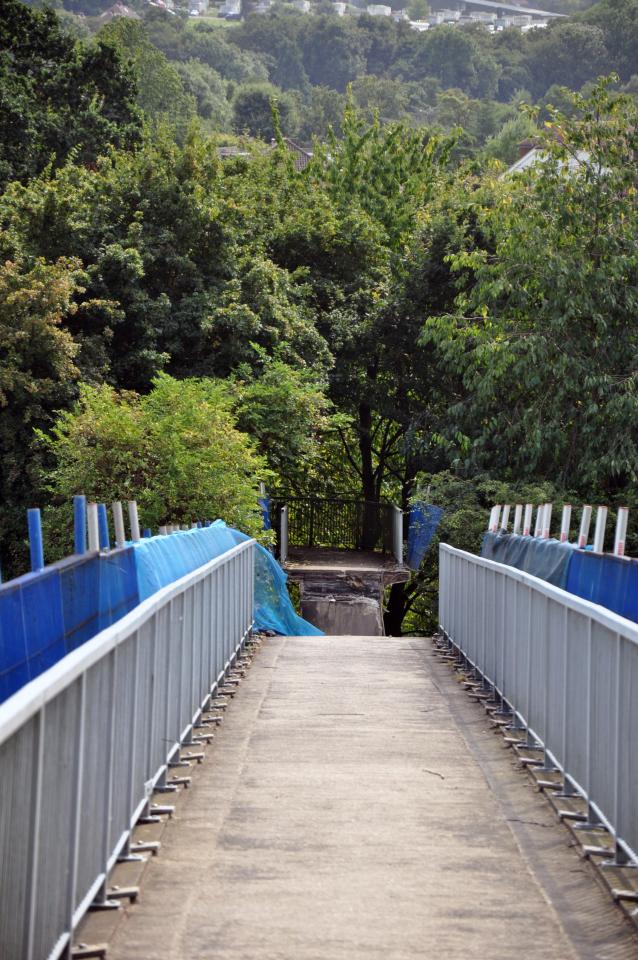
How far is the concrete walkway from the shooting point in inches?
A: 214

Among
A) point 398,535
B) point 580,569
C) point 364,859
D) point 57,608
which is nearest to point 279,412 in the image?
point 398,535

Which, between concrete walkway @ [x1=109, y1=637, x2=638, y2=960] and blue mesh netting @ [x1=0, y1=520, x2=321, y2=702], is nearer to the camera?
concrete walkway @ [x1=109, y1=637, x2=638, y2=960]

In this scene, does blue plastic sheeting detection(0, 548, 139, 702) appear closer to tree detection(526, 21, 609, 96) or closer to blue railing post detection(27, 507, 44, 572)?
blue railing post detection(27, 507, 44, 572)

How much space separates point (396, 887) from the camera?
6.11m

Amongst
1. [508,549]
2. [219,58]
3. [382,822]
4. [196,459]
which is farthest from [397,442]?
[219,58]

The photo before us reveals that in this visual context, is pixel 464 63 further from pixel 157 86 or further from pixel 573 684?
pixel 573 684

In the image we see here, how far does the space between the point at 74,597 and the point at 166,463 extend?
13672mm

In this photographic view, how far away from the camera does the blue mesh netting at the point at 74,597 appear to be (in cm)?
562

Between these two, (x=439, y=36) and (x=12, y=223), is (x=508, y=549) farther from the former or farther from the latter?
(x=439, y=36)

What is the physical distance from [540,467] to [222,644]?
1636cm

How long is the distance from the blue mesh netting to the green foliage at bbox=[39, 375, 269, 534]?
8.35 meters

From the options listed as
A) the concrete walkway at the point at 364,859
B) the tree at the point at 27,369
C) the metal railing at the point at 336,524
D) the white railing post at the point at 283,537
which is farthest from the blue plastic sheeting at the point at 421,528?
the concrete walkway at the point at 364,859

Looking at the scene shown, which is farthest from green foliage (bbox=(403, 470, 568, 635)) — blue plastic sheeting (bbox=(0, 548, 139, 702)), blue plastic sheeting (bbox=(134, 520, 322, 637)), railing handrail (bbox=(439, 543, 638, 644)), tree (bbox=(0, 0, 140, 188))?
tree (bbox=(0, 0, 140, 188))

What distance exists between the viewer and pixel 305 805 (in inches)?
300
